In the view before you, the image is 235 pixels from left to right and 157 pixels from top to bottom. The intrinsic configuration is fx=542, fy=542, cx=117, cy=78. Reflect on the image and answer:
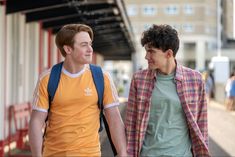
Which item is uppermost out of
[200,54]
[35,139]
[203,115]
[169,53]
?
[200,54]

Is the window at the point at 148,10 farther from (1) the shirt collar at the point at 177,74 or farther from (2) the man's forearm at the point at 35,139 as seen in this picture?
(2) the man's forearm at the point at 35,139

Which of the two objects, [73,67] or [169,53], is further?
[169,53]

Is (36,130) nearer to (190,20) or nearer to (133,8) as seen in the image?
(190,20)

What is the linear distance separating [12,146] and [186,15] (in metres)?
71.0

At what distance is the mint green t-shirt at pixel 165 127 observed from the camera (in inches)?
141

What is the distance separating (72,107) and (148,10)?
78.3 metres

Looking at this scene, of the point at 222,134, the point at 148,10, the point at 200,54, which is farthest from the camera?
the point at 148,10

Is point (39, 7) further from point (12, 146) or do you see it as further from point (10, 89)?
point (12, 146)

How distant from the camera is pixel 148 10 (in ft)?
265

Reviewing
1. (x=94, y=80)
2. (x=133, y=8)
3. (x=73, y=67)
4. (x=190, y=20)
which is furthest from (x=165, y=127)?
(x=133, y=8)

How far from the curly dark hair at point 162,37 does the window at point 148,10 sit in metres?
77.5

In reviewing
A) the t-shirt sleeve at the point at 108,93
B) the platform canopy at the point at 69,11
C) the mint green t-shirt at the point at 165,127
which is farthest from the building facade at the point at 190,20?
the t-shirt sleeve at the point at 108,93

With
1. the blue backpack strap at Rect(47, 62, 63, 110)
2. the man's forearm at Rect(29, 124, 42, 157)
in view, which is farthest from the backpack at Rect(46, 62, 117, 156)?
the man's forearm at Rect(29, 124, 42, 157)

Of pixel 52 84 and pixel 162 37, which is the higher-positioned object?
pixel 162 37
